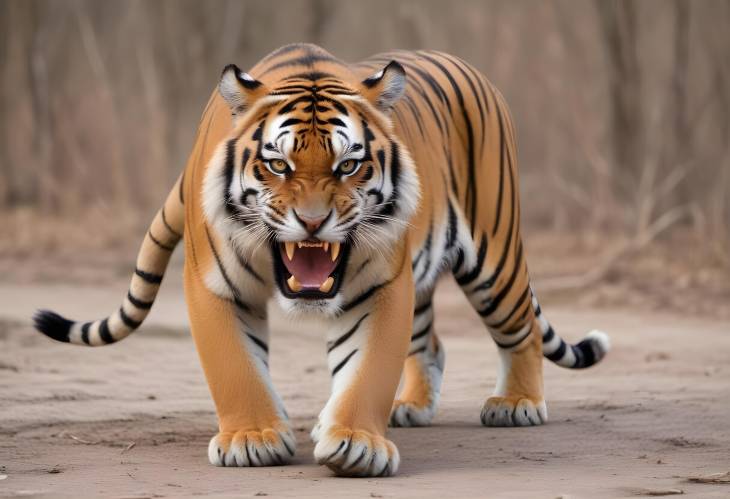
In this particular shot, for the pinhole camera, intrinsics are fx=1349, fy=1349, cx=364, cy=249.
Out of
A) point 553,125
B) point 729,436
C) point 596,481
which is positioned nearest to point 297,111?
point 596,481

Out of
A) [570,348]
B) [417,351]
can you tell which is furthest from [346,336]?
[570,348]

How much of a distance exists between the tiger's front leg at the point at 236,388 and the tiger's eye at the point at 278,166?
1.68 ft

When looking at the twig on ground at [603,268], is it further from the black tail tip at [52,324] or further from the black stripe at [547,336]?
the black tail tip at [52,324]

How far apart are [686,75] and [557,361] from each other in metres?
6.07

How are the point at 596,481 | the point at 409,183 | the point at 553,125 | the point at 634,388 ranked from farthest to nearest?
the point at 553,125 → the point at 634,388 → the point at 409,183 → the point at 596,481

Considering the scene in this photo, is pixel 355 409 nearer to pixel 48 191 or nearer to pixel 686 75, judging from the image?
pixel 686 75

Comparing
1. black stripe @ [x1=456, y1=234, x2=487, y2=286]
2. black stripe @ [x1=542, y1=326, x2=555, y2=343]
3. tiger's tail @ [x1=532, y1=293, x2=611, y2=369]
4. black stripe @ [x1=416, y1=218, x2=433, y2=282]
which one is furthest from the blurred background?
black stripe @ [x1=416, y1=218, x2=433, y2=282]

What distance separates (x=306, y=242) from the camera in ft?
12.2

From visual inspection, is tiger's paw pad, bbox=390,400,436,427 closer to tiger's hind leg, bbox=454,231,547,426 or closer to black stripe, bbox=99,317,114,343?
tiger's hind leg, bbox=454,231,547,426

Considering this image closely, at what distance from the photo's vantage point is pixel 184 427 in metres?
4.79

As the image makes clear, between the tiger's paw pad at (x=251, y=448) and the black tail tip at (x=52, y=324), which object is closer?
the tiger's paw pad at (x=251, y=448)

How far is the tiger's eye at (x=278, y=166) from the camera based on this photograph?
147 inches

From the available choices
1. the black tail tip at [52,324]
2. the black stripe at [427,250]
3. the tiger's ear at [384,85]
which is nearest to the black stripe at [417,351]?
the black stripe at [427,250]

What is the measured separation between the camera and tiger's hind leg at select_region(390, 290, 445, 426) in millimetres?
5051
